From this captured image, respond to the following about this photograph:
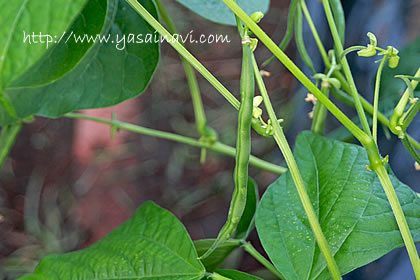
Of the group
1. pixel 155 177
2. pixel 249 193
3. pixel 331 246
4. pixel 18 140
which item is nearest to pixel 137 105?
pixel 155 177

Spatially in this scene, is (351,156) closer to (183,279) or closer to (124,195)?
(183,279)

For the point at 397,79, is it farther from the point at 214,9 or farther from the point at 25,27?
the point at 25,27

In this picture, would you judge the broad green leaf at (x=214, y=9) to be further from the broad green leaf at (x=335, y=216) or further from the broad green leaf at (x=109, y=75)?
the broad green leaf at (x=335, y=216)

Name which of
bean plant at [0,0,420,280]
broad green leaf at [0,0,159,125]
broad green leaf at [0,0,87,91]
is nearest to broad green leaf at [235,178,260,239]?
bean plant at [0,0,420,280]

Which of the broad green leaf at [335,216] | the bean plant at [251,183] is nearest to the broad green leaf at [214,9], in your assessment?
the bean plant at [251,183]

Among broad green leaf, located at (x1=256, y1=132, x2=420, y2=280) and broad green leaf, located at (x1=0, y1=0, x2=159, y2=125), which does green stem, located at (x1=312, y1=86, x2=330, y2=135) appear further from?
broad green leaf, located at (x1=0, y1=0, x2=159, y2=125)
